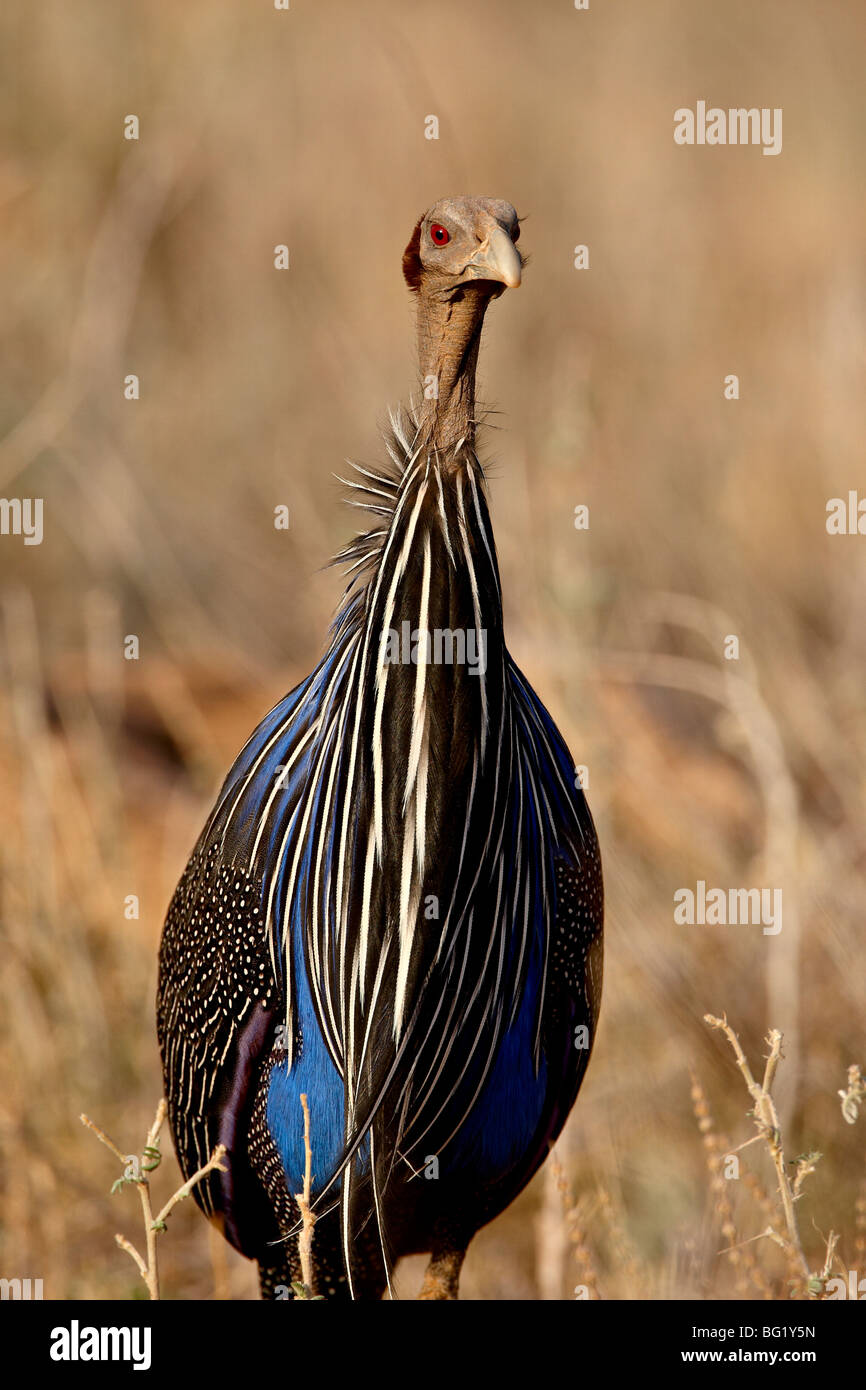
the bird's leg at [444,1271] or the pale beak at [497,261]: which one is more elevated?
the pale beak at [497,261]

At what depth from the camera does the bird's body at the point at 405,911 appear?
256cm

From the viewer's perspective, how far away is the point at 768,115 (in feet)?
29.7

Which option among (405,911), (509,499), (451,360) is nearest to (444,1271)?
(405,911)

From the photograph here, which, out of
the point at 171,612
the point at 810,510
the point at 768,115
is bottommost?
the point at 171,612

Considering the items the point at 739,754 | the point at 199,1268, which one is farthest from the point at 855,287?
the point at 199,1268

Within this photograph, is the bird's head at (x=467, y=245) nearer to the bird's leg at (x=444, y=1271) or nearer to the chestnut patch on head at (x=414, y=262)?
the chestnut patch on head at (x=414, y=262)

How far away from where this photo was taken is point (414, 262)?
105 inches

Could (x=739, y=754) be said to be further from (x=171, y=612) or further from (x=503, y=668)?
(x=503, y=668)

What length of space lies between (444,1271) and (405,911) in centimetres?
103

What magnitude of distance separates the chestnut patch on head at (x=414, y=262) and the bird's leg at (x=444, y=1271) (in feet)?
6.33

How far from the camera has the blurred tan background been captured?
4598mm

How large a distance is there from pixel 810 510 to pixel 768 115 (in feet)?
8.74

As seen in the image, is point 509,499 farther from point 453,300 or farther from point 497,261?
point 497,261

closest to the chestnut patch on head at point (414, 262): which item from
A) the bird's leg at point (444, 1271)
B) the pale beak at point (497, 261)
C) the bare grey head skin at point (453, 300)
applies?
the bare grey head skin at point (453, 300)
